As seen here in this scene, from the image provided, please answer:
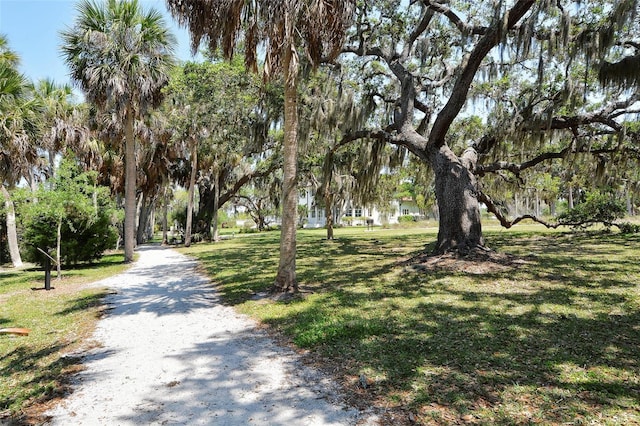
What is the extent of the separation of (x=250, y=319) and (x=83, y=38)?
40.4 ft

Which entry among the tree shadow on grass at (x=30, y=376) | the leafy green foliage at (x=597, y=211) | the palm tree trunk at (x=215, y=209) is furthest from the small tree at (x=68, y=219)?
the leafy green foliage at (x=597, y=211)

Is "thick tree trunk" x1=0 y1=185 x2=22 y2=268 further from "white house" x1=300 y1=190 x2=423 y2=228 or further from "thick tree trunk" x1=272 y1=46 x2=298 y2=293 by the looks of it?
"white house" x1=300 y1=190 x2=423 y2=228

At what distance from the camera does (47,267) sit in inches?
367

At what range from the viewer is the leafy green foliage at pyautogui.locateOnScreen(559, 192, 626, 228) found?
16.8 m

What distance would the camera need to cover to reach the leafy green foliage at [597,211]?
16.8 m

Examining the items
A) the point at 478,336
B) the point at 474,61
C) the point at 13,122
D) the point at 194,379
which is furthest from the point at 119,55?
the point at 478,336

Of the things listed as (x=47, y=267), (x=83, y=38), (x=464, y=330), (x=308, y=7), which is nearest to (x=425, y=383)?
(x=464, y=330)

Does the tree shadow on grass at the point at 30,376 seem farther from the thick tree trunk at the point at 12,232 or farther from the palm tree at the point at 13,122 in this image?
the thick tree trunk at the point at 12,232

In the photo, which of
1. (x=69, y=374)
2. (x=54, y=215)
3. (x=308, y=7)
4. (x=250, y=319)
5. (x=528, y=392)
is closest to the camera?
(x=528, y=392)

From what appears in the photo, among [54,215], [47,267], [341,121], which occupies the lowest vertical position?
[47,267]

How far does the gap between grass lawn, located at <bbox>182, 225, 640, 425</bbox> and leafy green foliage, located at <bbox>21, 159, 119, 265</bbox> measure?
5500mm

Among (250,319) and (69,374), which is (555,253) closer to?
(250,319)

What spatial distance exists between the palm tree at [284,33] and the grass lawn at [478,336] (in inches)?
72.9

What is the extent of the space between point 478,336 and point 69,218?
12807 millimetres
